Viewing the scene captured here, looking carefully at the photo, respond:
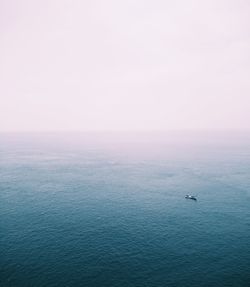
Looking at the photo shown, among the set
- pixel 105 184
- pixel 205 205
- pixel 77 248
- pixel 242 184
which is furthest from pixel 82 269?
pixel 242 184

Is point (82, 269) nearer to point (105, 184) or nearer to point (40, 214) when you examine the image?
point (40, 214)

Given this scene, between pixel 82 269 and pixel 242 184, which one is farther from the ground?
pixel 242 184

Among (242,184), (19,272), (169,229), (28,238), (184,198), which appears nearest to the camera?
(19,272)

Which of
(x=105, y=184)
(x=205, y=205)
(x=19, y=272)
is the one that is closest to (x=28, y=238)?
(x=19, y=272)

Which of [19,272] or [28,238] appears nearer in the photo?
[19,272]

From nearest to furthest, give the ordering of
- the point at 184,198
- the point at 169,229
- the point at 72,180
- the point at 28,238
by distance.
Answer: the point at 28,238 → the point at 169,229 → the point at 184,198 → the point at 72,180

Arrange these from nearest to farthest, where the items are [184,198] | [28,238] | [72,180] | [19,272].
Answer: [19,272] → [28,238] → [184,198] → [72,180]

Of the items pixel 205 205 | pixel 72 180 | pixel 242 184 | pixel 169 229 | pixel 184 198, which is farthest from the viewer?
pixel 72 180

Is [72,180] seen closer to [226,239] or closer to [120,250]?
[120,250]

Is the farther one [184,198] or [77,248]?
[184,198]
